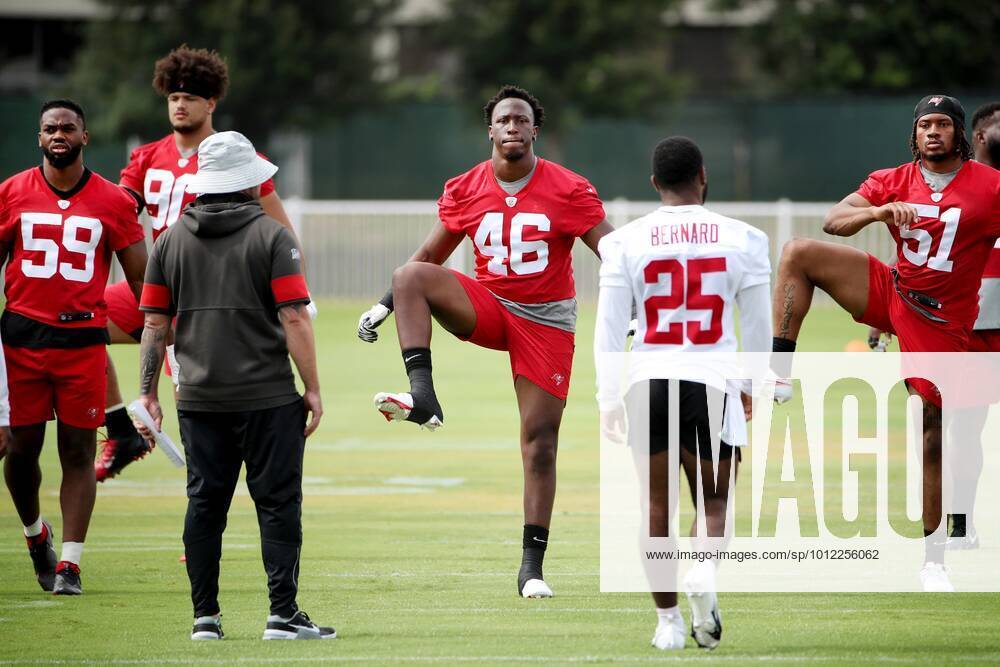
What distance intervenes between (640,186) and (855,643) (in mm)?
27873

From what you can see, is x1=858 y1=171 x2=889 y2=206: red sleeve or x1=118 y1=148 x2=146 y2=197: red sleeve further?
x1=118 y1=148 x2=146 y2=197: red sleeve

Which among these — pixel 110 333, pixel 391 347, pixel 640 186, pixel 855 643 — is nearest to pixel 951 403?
pixel 855 643

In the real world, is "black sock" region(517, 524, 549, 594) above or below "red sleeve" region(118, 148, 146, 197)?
below

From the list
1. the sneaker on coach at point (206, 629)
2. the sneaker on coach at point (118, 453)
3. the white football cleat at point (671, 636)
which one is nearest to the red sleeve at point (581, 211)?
the white football cleat at point (671, 636)

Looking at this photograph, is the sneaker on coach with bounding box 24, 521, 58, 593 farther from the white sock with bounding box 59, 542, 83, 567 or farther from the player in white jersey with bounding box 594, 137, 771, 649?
the player in white jersey with bounding box 594, 137, 771, 649

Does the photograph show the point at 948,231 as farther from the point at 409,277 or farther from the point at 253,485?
the point at 253,485

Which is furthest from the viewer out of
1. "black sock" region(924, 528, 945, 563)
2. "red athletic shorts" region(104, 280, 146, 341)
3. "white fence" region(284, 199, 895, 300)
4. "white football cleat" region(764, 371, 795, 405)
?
"white fence" region(284, 199, 895, 300)

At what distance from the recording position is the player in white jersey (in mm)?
6238

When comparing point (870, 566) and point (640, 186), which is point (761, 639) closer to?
point (870, 566)

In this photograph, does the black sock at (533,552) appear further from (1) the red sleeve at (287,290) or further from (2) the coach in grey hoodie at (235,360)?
(1) the red sleeve at (287,290)

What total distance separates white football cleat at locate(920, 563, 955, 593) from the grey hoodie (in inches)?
133

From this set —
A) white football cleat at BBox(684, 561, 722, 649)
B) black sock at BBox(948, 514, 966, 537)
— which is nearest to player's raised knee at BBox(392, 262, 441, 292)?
white football cleat at BBox(684, 561, 722, 649)

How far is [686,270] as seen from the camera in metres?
6.26

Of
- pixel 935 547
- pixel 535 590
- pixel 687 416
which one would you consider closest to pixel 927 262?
pixel 935 547
